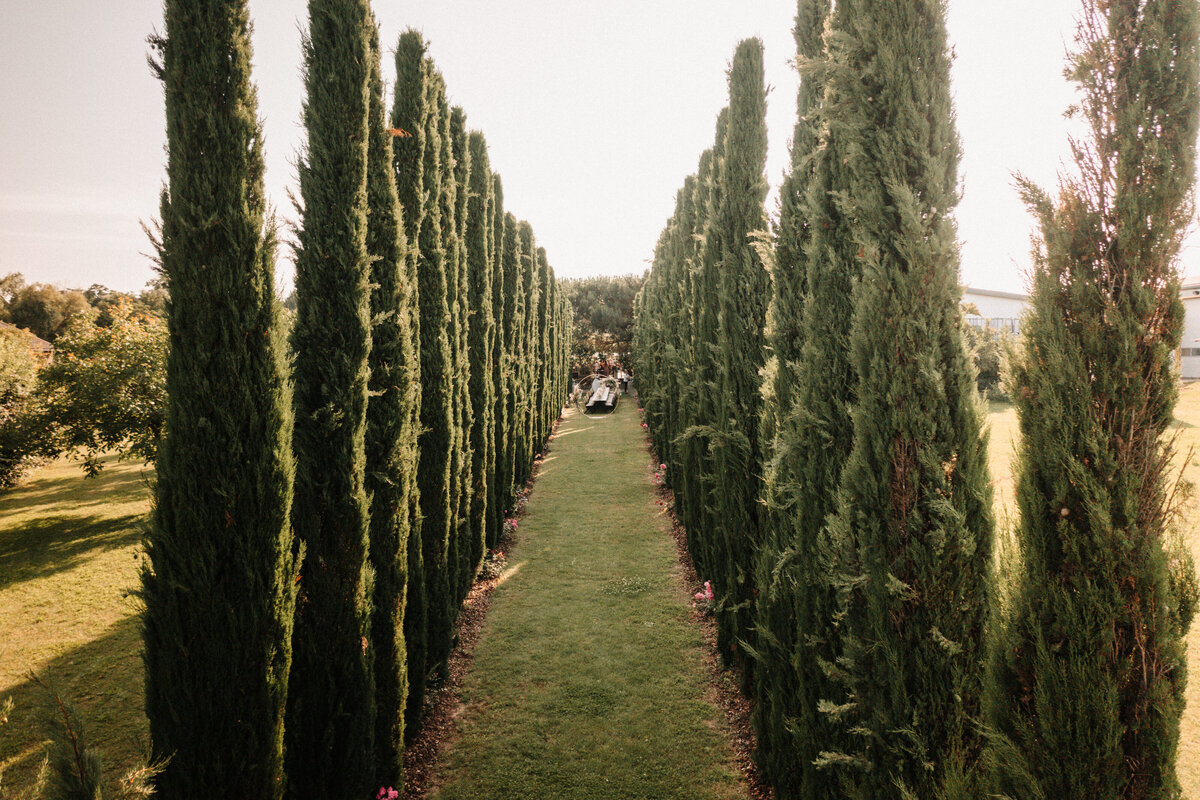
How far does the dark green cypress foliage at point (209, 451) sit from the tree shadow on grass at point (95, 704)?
8.61 ft

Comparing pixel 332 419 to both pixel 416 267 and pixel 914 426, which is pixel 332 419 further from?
pixel 914 426

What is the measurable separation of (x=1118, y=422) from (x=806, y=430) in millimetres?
1862

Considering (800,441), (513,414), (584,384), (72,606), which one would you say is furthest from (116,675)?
(584,384)

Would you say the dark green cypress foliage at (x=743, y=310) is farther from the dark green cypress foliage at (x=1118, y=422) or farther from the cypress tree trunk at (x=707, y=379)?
the dark green cypress foliage at (x=1118, y=422)

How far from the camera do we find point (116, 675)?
734cm

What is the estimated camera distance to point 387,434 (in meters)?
5.09

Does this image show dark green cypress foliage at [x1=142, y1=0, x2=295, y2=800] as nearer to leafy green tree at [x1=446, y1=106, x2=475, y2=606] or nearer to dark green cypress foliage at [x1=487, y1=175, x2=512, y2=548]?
leafy green tree at [x1=446, y1=106, x2=475, y2=606]

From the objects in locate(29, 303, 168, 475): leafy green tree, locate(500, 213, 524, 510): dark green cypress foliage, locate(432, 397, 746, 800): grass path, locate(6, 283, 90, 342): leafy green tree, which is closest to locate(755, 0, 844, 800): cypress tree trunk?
locate(432, 397, 746, 800): grass path

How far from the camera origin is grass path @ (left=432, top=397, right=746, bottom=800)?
5316 millimetres

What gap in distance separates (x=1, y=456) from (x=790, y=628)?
17680 millimetres

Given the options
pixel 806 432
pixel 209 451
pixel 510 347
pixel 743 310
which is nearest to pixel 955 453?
pixel 806 432

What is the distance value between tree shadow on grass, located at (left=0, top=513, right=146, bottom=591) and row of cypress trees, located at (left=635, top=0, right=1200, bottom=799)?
1202cm

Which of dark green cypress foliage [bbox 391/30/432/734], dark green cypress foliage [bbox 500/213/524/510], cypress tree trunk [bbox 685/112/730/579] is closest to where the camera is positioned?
dark green cypress foliage [bbox 391/30/432/734]

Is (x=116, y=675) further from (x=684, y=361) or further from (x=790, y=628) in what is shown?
(x=684, y=361)
